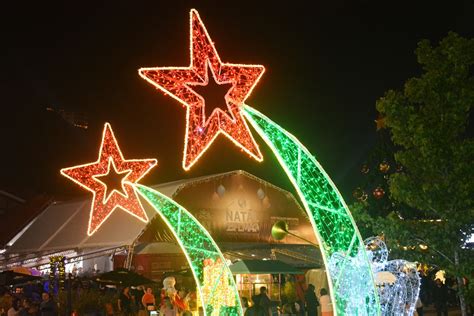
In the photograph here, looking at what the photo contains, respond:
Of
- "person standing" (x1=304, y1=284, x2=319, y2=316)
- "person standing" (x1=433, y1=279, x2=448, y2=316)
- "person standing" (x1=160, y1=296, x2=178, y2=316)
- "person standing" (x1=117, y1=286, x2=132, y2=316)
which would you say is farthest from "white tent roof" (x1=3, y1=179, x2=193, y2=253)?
"person standing" (x1=433, y1=279, x2=448, y2=316)

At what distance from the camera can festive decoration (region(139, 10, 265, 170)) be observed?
948cm

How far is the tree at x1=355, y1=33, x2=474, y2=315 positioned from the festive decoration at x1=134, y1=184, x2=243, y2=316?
390cm

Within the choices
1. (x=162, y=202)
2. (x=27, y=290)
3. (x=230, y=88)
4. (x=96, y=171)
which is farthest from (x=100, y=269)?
(x=230, y=88)

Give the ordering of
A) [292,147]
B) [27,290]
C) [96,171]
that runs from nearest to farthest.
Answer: [292,147] → [96,171] → [27,290]

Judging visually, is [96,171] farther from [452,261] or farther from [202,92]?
[452,261]

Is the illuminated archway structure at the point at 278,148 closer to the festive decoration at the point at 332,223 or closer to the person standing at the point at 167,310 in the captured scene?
the festive decoration at the point at 332,223

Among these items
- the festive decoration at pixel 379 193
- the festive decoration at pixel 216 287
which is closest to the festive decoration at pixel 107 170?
the festive decoration at pixel 216 287

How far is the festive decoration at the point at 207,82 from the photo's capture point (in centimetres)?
948

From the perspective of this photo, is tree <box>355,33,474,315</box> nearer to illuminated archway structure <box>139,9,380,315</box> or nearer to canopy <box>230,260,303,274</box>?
illuminated archway structure <box>139,9,380,315</box>

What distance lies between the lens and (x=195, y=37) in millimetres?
9625

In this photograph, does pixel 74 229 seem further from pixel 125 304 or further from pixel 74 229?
pixel 125 304

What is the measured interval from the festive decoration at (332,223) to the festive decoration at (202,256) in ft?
16.1

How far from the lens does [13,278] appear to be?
693 inches

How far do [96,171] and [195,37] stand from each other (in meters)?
8.81
